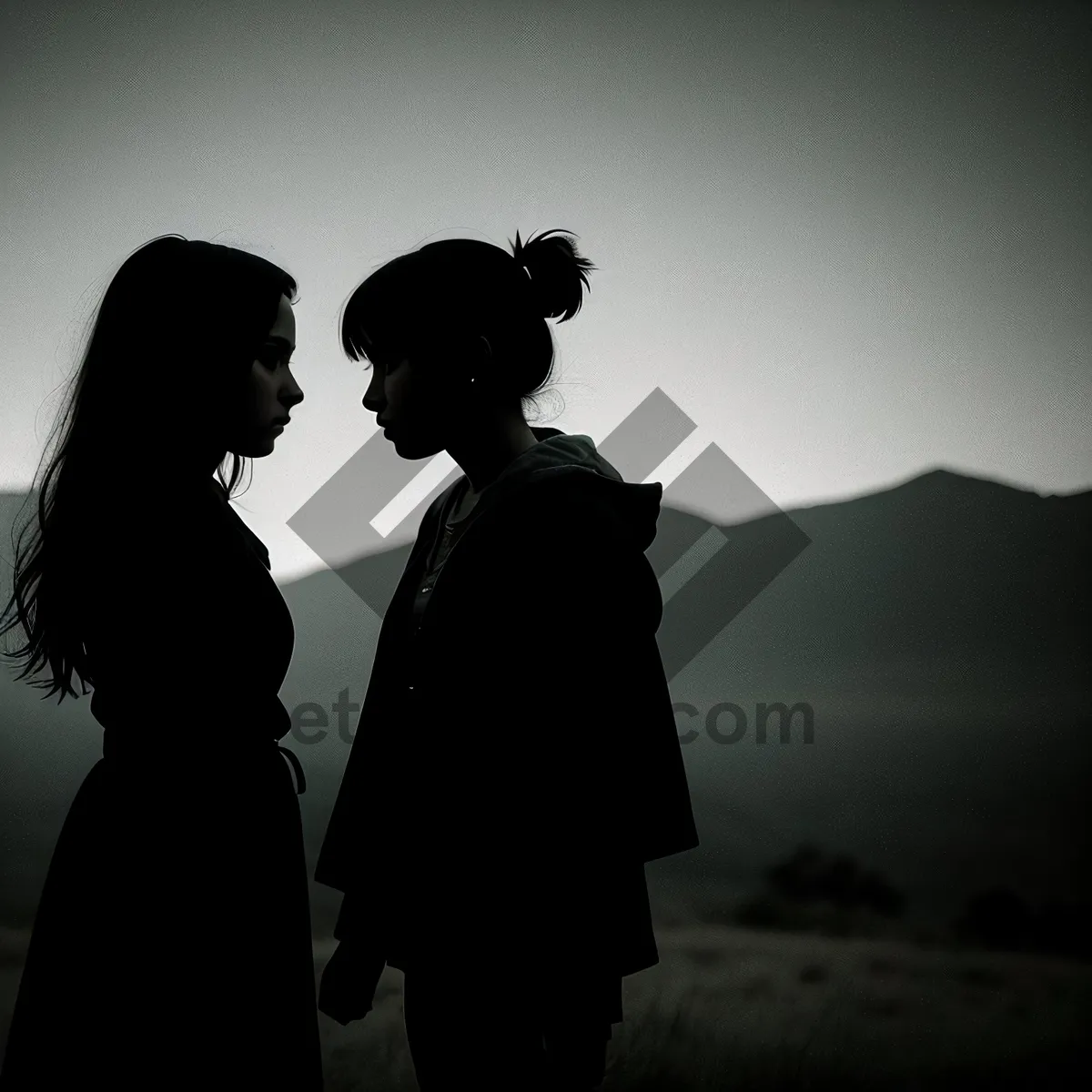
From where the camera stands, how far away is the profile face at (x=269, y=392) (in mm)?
833

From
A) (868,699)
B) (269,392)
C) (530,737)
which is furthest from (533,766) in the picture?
(868,699)

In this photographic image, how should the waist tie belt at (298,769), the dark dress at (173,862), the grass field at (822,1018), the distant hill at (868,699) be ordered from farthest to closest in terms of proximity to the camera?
the distant hill at (868,699) → the grass field at (822,1018) → the waist tie belt at (298,769) → the dark dress at (173,862)

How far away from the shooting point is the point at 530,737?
32.1 inches

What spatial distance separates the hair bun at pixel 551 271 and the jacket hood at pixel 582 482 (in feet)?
0.48

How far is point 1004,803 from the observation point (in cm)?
148

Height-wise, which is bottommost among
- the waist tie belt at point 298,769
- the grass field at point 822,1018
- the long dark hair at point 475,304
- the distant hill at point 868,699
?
the grass field at point 822,1018

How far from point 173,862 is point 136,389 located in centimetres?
Answer: 43

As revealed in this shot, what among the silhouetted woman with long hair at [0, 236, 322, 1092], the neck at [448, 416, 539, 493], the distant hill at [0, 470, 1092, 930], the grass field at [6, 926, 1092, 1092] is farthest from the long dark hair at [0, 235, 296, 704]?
the grass field at [6, 926, 1092, 1092]

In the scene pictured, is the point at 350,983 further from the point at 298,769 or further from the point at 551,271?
the point at 551,271

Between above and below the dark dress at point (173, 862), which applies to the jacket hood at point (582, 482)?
above

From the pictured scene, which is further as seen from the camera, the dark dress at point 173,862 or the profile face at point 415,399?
the profile face at point 415,399

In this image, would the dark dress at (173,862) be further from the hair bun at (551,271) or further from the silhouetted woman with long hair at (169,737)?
the hair bun at (551,271)

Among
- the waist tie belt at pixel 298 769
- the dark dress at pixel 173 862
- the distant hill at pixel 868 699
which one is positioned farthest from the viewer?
the distant hill at pixel 868 699

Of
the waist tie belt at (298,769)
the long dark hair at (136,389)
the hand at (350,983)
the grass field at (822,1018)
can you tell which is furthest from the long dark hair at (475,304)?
the grass field at (822,1018)
